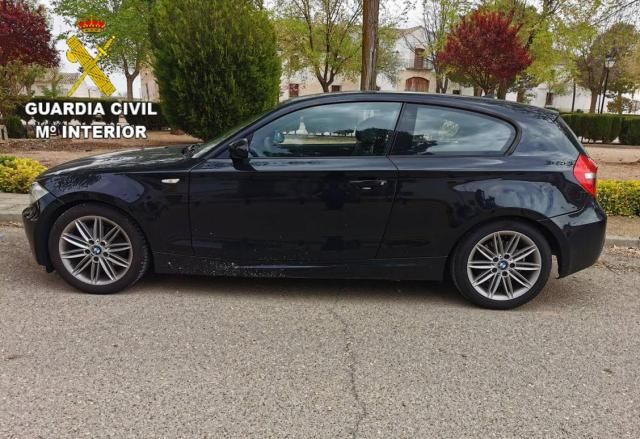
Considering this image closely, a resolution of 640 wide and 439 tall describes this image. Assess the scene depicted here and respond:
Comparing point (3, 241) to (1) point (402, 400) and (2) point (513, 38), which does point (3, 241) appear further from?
(2) point (513, 38)

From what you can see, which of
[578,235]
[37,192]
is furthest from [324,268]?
[37,192]

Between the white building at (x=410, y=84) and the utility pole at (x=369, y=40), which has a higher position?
the white building at (x=410, y=84)

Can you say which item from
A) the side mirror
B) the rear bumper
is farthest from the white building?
the rear bumper

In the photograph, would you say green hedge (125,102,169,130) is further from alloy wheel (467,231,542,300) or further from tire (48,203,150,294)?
alloy wheel (467,231,542,300)

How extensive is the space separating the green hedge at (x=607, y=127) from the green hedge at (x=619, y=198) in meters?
18.8

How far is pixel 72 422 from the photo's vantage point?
97.3 inches

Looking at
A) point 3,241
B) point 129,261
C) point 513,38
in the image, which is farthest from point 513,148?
point 513,38

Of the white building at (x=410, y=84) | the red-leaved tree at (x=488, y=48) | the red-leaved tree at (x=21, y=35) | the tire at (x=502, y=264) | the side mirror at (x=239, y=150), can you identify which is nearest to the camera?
the side mirror at (x=239, y=150)

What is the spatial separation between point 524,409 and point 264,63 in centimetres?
879

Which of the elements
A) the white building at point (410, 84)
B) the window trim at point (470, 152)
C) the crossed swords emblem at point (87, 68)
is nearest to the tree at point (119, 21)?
the crossed swords emblem at point (87, 68)

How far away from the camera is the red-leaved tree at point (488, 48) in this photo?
55.9ft

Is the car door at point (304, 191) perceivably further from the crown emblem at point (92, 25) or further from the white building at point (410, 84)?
the white building at point (410, 84)

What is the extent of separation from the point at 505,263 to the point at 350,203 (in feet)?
4.22

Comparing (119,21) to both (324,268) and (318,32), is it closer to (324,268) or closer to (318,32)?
(318,32)
